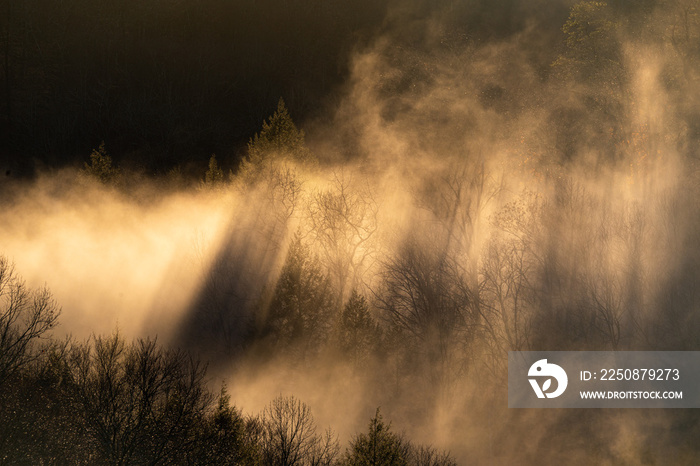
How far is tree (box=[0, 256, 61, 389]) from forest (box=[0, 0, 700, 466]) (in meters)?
0.48

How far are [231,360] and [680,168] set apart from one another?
3942 centimetres

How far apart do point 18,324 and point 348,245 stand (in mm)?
25862

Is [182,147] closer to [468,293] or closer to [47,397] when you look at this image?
[468,293]

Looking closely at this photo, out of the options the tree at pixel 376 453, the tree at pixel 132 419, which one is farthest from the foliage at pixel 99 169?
the tree at pixel 376 453

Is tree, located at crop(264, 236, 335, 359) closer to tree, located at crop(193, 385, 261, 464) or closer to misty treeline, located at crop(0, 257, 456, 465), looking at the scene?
misty treeline, located at crop(0, 257, 456, 465)

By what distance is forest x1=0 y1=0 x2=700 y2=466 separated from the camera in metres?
Answer: 37.0

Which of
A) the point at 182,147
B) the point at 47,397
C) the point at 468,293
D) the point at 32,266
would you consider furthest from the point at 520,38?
the point at 47,397

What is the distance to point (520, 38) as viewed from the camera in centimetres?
9262

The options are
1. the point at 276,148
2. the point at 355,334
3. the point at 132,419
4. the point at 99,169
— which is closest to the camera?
the point at 132,419

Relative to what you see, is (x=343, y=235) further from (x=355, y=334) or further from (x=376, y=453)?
(x=376, y=453)

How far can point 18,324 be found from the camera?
46.0m

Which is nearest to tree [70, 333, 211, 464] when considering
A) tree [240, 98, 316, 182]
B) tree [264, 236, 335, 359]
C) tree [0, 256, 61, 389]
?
tree [0, 256, 61, 389]

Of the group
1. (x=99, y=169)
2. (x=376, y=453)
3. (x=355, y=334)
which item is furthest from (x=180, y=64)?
(x=376, y=453)

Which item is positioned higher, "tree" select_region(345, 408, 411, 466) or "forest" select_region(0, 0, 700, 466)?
"forest" select_region(0, 0, 700, 466)
